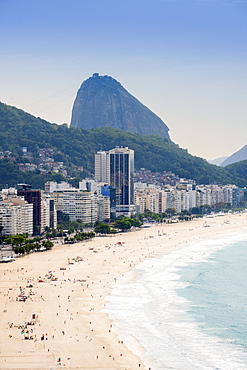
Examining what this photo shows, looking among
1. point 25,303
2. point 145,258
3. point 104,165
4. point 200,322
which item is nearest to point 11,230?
point 145,258

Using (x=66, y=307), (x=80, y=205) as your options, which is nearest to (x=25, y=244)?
(x=66, y=307)

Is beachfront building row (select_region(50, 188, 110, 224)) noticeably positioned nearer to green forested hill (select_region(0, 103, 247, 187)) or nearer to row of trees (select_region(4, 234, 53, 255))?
row of trees (select_region(4, 234, 53, 255))

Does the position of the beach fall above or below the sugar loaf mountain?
below

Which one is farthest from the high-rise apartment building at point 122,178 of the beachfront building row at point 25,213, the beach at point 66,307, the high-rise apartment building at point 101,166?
the beach at point 66,307

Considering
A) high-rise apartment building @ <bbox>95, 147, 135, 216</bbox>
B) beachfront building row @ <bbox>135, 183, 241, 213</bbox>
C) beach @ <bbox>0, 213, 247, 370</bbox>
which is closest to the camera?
beach @ <bbox>0, 213, 247, 370</bbox>

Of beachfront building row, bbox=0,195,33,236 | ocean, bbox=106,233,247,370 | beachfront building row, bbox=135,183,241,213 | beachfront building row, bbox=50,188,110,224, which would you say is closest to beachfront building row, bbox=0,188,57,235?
beachfront building row, bbox=0,195,33,236
